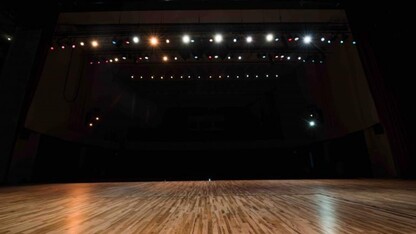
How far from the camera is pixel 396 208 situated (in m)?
2.96

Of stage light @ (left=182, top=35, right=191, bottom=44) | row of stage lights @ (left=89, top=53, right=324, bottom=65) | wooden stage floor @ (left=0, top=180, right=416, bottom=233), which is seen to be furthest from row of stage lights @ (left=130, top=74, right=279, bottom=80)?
wooden stage floor @ (left=0, top=180, right=416, bottom=233)

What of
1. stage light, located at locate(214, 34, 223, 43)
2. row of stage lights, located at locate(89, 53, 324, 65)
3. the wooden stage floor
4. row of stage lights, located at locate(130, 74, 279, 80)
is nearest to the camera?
the wooden stage floor

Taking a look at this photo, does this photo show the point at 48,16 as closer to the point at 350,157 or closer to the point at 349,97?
the point at 349,97

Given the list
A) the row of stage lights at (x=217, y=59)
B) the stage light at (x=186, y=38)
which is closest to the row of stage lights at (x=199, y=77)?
Answer: the row of stage lights at (x=217, y=59)

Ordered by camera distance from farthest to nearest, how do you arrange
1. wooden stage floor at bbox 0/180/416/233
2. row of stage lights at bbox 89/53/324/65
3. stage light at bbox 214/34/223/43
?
row of stage lights at bbox 89/53/324/65 → stage light at bbox 214/34/223/43 → wooden stage floor at bbox 0/180/416/233

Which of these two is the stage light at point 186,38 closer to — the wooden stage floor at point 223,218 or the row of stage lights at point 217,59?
the row of stage lights at point 217,59

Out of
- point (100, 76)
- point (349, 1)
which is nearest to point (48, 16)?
point (100, 76)

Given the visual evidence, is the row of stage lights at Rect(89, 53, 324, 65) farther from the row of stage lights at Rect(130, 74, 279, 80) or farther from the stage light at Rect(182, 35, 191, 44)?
the stage light at Rect(182, 35, 191, 44)

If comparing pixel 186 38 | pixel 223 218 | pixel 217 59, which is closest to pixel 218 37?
pixel 186 38

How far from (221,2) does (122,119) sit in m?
7.82

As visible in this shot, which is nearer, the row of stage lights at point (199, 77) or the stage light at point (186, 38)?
the stage light at point (186, 38)

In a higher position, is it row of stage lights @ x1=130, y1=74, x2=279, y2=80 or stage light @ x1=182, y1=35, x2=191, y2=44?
row of stage lights @ x1=130, y1=74, x2=279, y2=80

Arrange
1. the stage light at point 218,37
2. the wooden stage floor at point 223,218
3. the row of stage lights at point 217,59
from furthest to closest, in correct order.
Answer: the row of stage lights at point 217,59 < the stage light at point 218,37 < the wooden stage floor at point 223,218

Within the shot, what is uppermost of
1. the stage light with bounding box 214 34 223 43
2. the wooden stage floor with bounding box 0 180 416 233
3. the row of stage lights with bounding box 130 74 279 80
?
the row of stage lights with bounding box 130 74 279 80
